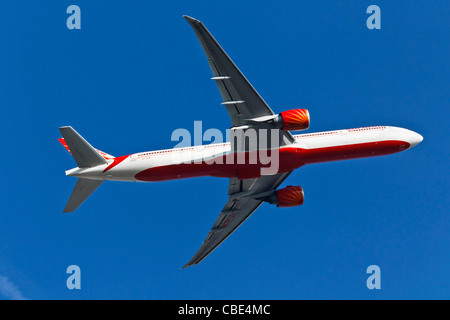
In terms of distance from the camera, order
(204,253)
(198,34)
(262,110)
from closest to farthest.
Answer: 1. (198,34)
2. (262,110)
3. (204,253)

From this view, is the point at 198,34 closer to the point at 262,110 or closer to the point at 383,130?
the point at 262,110

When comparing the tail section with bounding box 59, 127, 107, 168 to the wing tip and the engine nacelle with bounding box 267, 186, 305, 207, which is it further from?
the engine nacelle with bounding box 267, 186, 305, 207

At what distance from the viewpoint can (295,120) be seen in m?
47.4

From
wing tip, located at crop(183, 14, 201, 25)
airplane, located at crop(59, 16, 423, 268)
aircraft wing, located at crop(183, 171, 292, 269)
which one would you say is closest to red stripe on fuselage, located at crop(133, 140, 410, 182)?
airplane, located at crop(59, 16, 423, 268)

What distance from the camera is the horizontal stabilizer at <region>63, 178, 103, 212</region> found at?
49.2m

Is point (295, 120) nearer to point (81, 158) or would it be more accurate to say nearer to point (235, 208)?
point (235, 208)

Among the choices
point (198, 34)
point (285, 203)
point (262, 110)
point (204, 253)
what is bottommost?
point (204, 253)

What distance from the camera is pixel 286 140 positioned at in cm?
4919

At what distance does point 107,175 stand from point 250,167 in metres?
11.9

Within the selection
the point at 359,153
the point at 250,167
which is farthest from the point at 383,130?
the point at 250,167

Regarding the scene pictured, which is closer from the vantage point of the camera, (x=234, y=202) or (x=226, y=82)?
(x=226, y=82)

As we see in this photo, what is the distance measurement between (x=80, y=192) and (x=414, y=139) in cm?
2920

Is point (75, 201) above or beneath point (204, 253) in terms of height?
above

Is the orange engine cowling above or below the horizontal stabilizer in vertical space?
above
